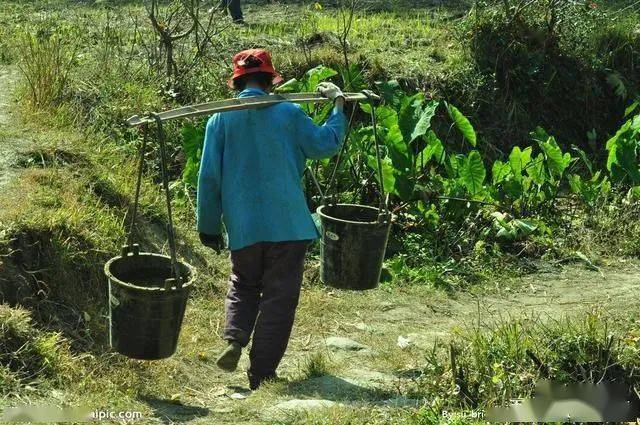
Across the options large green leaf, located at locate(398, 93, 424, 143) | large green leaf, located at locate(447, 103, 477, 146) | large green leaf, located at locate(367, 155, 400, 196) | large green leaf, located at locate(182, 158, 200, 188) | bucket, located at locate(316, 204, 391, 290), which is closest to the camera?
bucket, located at locate(316, 204, 391, 290)

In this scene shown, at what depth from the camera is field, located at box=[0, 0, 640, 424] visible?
221 inches

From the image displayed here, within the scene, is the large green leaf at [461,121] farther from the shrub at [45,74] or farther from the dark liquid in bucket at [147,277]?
the dark liquid in bucket at [147,277]

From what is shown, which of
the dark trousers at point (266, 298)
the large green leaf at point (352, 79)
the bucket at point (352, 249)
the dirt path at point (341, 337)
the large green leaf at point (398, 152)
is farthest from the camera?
the large green leaf at point (352, 79)

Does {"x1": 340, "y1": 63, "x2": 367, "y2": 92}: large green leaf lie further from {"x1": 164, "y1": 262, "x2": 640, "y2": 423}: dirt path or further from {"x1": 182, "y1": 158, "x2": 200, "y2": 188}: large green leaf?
{"x1": 164, "y1": 262, "x2": 640, "y2": 423}: dirt path

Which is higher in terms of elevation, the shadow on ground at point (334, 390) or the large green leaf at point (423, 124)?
the large green leaf at point (423, 124)

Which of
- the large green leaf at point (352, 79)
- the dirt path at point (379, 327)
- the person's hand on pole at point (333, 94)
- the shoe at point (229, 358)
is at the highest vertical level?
the person's hand on pole at point (333, 94)

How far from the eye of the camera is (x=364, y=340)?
24.8ft

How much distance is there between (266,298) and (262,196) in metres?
0.58

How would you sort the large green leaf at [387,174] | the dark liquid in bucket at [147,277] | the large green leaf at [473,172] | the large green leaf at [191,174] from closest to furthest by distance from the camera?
the dark liquid in bucket at [147,277] < the large green leaf at [191,174] < the large green leaf at [387,174] < the large green leaf at [473,172]

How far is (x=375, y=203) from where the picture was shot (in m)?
9.83

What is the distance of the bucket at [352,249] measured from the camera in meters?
6.60

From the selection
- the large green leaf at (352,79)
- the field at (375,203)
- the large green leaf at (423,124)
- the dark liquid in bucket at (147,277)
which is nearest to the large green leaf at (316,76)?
the field at (375,203)

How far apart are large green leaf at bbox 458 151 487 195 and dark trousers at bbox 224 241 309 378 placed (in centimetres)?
370

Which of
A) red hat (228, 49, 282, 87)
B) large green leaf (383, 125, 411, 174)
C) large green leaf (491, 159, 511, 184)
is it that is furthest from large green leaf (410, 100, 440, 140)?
red hat (228, 49, 282, 87)
